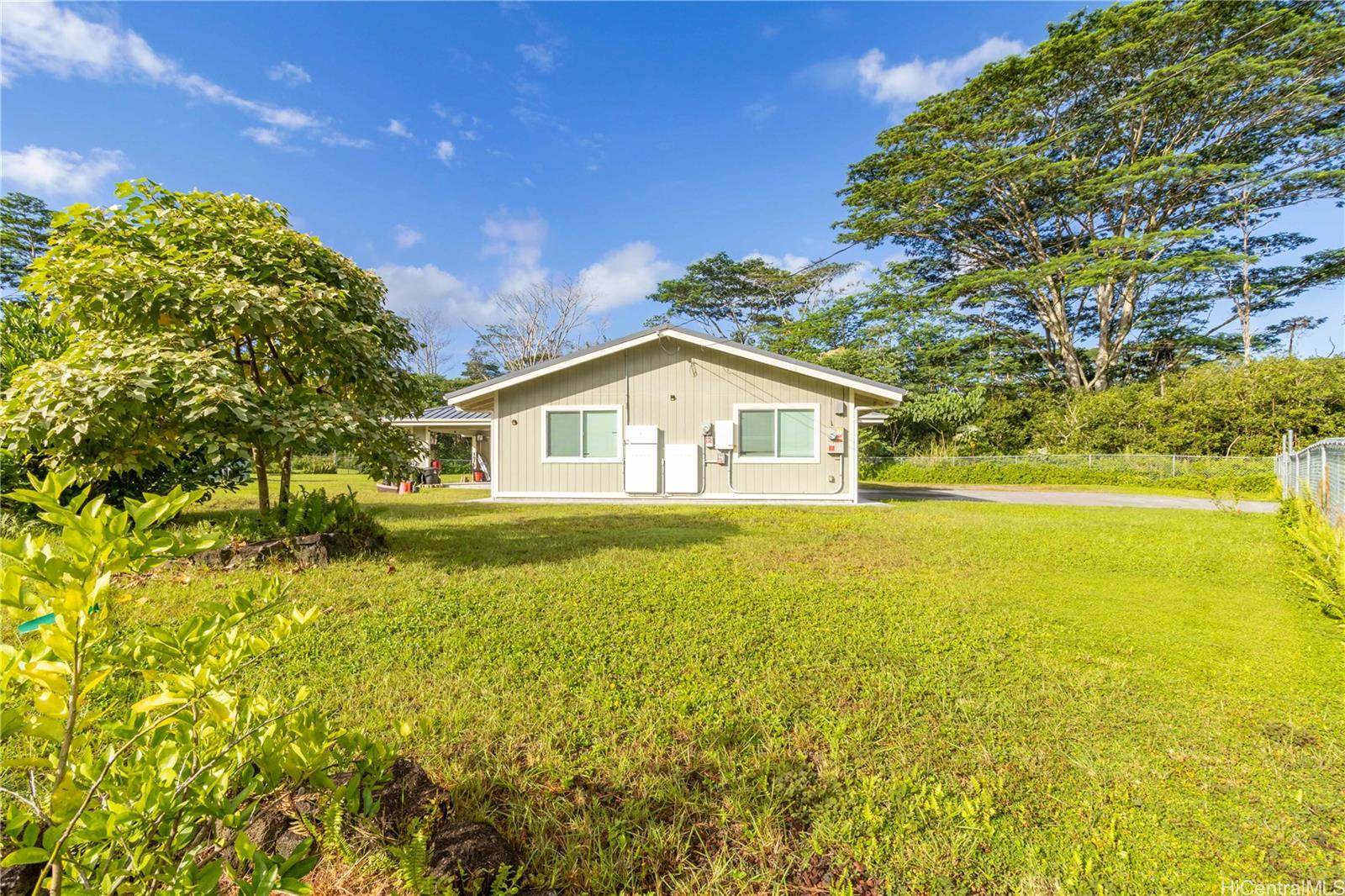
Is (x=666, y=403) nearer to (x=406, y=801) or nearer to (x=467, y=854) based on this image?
(x=406, y=801)

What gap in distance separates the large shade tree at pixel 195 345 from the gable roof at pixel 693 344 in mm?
5283

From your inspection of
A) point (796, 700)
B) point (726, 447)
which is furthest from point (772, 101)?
point (796, 700)

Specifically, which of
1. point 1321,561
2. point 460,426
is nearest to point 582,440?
point 460,426

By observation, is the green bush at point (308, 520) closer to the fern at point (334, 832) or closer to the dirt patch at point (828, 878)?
the fern at point (334, 832)

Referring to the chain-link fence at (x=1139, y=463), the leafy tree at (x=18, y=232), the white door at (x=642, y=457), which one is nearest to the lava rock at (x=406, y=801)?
the white door at (x=642, y=457)

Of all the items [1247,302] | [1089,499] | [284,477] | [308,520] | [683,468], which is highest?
[1247,302]

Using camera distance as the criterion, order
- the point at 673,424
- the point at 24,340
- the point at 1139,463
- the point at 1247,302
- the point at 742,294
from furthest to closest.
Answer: the point at 742,294
the point at 1247,302
the point at 1139,463
the point at 673,424
the point at 24,340

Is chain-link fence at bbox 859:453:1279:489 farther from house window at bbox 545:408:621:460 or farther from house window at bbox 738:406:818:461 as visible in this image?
house window at bbox 545:408:621:460

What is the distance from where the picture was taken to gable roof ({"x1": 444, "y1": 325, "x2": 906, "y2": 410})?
10.4 m

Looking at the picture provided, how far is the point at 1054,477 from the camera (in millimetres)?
18297

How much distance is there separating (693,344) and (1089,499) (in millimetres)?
10914

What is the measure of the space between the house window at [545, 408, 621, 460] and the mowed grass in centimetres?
616

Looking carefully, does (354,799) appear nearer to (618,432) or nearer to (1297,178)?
(618,432)

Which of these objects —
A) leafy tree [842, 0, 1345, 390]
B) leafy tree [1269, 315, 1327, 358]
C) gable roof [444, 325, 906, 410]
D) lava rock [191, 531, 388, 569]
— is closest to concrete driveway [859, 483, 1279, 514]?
gable roof [444, 325, 906, 410]
